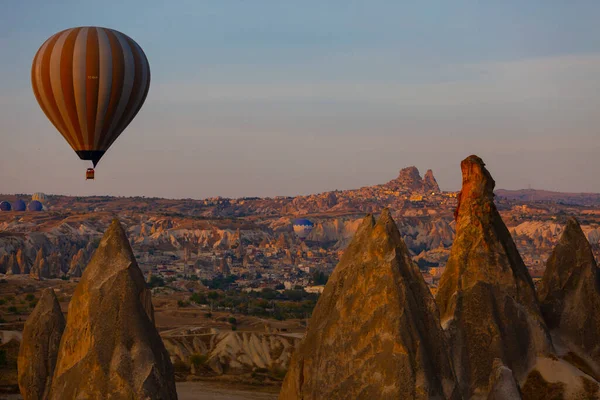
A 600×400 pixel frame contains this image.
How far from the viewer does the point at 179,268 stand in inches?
4756

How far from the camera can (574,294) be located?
16750 mm

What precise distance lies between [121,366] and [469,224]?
656 cm

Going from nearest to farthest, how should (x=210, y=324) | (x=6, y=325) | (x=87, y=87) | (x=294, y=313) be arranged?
(x=87, y=87), (x=6, y=325), (x=210, y=324), (x=294, y=313)

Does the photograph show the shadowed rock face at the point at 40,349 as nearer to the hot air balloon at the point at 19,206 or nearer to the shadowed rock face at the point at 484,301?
the shadowed rock face at the point at 484,301

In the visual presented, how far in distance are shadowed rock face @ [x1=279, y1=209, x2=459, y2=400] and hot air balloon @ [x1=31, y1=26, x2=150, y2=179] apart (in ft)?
74.8

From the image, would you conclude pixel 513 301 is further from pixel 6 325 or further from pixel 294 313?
pixel 294 313

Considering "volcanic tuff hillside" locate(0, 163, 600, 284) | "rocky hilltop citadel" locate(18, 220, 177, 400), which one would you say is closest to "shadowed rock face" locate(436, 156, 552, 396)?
"rocky hilltop citadel" locate(18, 220, 177, 400)

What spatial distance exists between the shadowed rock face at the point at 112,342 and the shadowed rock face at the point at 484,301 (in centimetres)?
464

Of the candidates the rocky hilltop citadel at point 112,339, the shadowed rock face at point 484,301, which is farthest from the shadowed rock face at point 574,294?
the rocky hilltop citadel at point 112,339

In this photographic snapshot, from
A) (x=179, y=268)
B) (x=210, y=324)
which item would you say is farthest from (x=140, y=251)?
(x=210, y=324)

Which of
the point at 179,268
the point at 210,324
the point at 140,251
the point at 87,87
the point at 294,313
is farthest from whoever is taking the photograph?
the point at 140,251

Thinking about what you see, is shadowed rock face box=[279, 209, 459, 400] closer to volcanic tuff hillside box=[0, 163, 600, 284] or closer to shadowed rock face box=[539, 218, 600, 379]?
shadowed rock face box=[539, 218, 600, 379]

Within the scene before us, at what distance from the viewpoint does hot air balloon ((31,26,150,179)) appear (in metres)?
33.2

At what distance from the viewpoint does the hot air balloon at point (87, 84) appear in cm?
3316
